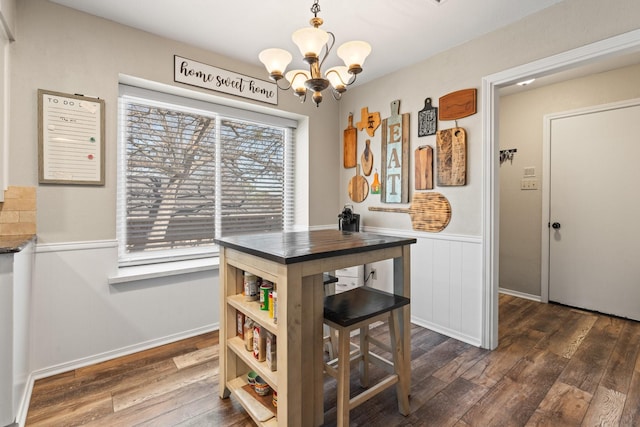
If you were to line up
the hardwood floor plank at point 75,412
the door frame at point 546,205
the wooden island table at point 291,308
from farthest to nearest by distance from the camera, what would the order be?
the door frame at point 546,205 → the hardwood floor plank at point 75,412 → the wooden island table at point 291,308

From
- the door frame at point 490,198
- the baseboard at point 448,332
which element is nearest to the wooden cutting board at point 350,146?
the door frame at point 490,198

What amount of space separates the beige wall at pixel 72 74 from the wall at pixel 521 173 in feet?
11.5

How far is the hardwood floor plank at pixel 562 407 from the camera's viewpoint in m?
1.64

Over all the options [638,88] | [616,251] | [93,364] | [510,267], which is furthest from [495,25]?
[93,364]

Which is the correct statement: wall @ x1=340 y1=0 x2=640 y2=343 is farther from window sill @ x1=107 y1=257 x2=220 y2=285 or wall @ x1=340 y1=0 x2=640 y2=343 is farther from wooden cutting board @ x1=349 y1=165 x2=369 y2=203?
window sill @ x1=107 y1=257 x2=220 y2=285

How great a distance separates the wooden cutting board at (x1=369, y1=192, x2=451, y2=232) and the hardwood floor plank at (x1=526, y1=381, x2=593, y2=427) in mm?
1330

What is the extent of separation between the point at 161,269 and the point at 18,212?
0.95 metres

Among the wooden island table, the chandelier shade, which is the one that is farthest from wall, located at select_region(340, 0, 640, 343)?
the chandelier shade

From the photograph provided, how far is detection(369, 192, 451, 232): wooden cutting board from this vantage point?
8.89ft

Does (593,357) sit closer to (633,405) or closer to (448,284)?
(633,405)

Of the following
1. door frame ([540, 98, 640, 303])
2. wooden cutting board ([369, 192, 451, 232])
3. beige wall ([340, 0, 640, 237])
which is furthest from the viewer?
door frame ([540, 98, 640, 303])

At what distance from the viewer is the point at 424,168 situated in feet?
9.29

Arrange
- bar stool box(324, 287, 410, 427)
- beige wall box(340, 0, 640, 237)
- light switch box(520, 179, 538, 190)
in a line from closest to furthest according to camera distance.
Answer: bar stool box(324, 287, 410, 427) → beige wall box(340, 0, 640, 237) → light switch box(520, 179, 538, 190)

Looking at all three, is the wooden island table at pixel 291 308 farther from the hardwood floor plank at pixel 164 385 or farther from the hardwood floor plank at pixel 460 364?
the hardwood floor plank at pixel 460 364
